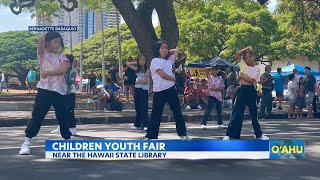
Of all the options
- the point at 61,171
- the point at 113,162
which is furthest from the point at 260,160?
the point at 61,171

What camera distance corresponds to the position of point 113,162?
721 centimetres

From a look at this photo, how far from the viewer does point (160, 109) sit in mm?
8703

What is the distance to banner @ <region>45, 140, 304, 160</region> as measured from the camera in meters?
6.66

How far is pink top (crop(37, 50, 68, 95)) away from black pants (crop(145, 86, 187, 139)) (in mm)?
1479

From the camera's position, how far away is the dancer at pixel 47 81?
26.4 feet

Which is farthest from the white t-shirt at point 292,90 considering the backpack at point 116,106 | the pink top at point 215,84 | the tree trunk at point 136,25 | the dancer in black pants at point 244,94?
the dancer in black pants at point 244,94

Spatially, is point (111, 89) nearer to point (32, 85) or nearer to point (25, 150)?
point (25, 150)

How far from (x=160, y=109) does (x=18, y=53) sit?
204 ft

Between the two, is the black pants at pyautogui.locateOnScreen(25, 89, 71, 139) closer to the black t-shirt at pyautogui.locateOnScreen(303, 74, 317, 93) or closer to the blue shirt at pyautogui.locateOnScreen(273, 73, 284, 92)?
the black t-shirt at pyautogui.locateOnScreen(303, 74, 317, 93)

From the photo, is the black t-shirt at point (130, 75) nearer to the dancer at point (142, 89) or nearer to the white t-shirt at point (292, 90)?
the dancer at point (142, 89)

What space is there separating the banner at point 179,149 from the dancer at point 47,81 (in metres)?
1.28

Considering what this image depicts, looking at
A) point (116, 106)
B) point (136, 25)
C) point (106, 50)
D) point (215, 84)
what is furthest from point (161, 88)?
point (106, 50)

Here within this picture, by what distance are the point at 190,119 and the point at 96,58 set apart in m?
52.7

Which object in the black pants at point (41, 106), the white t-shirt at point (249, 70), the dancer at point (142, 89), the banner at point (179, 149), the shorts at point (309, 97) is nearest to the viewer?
the banner at point (179, 149)
